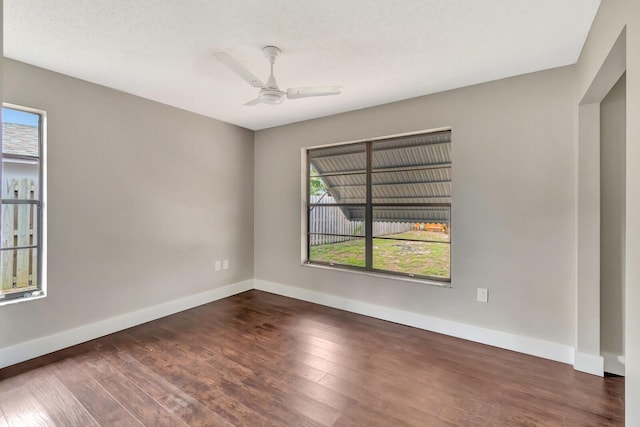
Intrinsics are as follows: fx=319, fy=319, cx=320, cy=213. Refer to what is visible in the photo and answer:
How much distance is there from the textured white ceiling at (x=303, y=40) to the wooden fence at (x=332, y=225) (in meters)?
1.53

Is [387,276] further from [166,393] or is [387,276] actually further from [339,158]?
[166,393]

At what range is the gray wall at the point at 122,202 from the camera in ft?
9.01

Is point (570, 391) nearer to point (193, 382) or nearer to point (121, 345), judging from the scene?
point (193, 382)

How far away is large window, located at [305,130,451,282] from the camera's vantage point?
3.33 m

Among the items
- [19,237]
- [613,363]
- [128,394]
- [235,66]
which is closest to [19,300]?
[19,237]

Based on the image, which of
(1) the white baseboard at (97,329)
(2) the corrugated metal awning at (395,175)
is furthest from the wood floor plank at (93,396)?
(2) the corrugated metal awning at (395,175)

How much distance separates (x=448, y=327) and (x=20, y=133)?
4201 mm

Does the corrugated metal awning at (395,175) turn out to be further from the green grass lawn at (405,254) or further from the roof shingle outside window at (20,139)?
the roof shingle outside window at (20,139)

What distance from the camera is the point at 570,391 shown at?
2227 millimetres

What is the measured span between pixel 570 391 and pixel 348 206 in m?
2.62

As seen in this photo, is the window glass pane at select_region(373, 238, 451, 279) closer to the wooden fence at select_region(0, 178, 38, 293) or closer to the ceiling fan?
the ceiling fan

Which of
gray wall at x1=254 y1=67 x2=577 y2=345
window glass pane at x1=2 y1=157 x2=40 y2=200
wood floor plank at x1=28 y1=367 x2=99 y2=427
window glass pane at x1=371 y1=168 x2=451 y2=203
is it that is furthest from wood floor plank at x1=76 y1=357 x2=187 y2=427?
window glass pane at x1=371 y1=168 x2=451 y2=203

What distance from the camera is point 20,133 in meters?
2.67

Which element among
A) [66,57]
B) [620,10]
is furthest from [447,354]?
[66,57]
